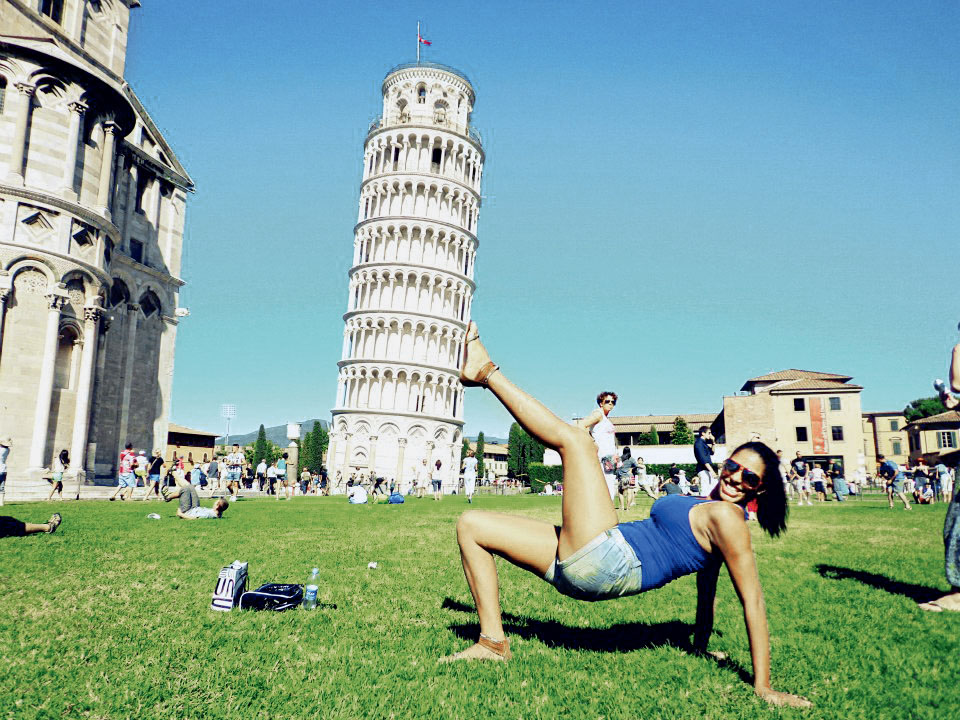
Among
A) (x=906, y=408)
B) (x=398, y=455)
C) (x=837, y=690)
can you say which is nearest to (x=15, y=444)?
(x=837, y=690)

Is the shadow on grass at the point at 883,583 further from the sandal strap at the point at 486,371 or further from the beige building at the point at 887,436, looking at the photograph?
the beige building at the point at 887,436

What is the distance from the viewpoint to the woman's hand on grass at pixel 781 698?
10.7ft

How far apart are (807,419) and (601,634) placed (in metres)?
67.5

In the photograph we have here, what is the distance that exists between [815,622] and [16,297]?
3096 centimetres

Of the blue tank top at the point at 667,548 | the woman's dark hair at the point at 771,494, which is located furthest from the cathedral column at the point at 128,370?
the woman's dark hair at the point at 771,494

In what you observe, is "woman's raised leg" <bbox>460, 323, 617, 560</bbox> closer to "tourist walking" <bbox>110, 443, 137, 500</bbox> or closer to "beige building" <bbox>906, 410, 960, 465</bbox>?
"tourist walking" <bbox>110, 443, 137, 500</bbox>

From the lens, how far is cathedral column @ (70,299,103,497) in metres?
28.0

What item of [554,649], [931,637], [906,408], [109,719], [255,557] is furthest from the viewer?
[906,408]

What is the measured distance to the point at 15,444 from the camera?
26.1 meters

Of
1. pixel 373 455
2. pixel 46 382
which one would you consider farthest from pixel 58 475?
pixel 373 455

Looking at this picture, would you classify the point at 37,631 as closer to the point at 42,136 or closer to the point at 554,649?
the point at 554,649

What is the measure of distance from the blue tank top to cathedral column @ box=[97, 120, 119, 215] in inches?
1274

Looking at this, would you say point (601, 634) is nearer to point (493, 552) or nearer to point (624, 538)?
point (493, 552)

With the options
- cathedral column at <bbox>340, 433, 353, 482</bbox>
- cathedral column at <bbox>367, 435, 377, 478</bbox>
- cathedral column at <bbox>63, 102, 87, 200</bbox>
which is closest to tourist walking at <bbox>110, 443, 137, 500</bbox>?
cathedral column at <bbox>63, 102, 87, 200</bbox>
